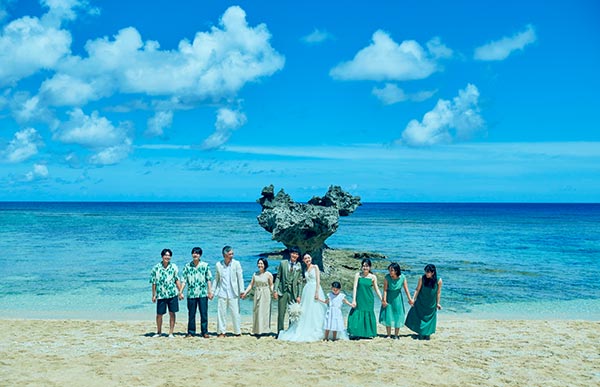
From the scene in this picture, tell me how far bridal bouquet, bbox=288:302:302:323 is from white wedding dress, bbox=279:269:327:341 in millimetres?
62

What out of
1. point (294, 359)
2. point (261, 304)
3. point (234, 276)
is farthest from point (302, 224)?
point (294, 359)

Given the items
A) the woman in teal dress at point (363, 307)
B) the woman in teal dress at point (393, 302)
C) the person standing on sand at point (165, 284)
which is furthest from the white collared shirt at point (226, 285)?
the woman in teal dress at point (393, 302)

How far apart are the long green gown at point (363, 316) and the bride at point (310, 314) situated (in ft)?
2.38

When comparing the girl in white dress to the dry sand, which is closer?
the dry sand

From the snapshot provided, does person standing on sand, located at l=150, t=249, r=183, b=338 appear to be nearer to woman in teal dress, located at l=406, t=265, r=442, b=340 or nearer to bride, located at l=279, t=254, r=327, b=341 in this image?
bride, located at l=279, t=254, r=327, b=341

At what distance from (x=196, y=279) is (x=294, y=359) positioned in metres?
3.07

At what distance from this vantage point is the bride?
1231 centimetres

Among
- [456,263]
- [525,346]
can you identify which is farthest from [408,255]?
[525,346]

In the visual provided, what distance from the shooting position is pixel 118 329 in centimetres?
1403

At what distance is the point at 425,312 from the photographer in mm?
12797

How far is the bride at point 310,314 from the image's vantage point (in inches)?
485

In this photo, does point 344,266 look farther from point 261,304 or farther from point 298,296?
point 298,296

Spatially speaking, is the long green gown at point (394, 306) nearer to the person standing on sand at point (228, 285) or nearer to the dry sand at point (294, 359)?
the dry sand at point (294, 359)

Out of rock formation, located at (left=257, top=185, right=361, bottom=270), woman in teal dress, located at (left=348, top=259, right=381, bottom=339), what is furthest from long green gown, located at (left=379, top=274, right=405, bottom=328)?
rock formation, located at (left=257, top=185, right=361, bottom=270)
